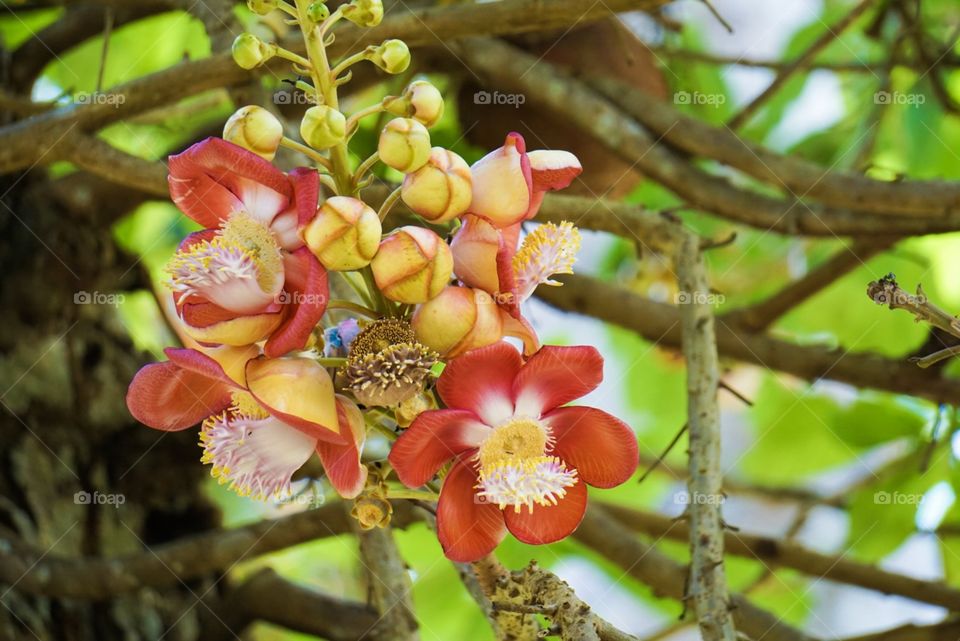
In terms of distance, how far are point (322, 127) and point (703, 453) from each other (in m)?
0.60

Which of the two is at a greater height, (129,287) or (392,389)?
(129,287)

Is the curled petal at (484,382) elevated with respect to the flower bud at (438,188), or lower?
lower

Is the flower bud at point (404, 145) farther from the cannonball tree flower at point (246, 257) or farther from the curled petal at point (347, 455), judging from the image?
Result: the curled petal at point (347, 455)

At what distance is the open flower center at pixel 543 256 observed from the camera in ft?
3.04

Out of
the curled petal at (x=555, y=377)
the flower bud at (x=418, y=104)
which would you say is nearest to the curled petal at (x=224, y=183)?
the flower bud at (x=418, y=104)

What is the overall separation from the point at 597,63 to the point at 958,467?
0.91 metres

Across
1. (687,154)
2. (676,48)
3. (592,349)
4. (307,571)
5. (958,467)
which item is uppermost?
(676,48)

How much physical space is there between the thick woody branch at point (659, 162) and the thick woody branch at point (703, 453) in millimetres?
405

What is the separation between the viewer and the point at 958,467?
1939mm

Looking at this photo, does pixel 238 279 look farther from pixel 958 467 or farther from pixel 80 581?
pixel 958 467

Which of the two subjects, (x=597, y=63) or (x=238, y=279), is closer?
(x=238, y=279)

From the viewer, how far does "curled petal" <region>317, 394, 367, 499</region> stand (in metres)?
0.88

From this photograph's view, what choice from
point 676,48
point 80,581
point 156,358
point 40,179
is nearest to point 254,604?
point 80,581

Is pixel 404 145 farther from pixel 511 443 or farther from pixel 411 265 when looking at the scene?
pixel 511 443
